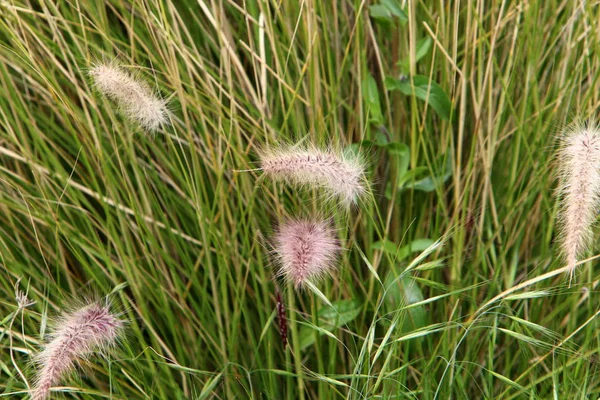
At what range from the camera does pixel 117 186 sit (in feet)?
5.11

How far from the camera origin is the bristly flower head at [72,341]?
3.80 feet

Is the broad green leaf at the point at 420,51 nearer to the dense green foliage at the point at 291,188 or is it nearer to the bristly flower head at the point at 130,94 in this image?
the dense green foliage at the point at 291,188

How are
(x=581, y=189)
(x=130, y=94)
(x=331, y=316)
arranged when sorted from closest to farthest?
(x=581, y=189) → (x=130, y=94) → (x=331, y=316)

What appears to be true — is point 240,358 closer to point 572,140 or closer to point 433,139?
point 433,139

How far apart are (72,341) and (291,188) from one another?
535mm

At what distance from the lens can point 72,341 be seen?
46.6 inches

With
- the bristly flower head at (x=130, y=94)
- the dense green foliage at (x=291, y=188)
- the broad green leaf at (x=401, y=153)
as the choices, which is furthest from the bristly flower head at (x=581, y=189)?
the bristly flower head at (x=130, y=94)

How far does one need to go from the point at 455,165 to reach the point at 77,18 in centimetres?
83

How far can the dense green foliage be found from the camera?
4.87ft

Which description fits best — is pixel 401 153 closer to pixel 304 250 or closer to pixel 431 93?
pixel 431 93

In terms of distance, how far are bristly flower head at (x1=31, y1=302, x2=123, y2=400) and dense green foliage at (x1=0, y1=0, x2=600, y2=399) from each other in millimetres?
213

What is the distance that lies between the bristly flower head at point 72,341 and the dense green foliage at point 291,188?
0.70 feet

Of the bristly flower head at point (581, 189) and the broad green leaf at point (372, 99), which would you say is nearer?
the bristly flower head at point (581, 189)

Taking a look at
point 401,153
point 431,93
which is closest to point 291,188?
point 401,153
